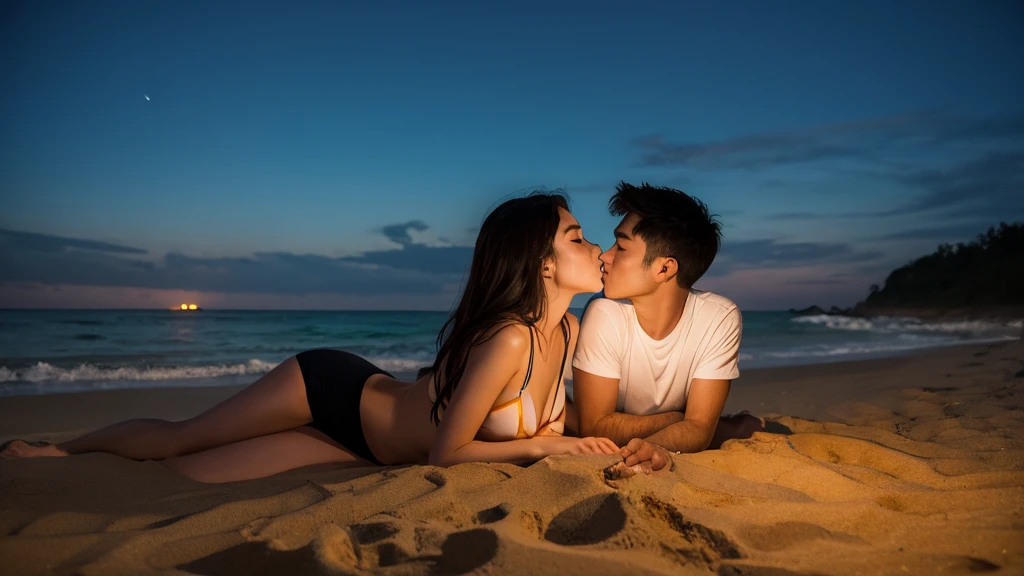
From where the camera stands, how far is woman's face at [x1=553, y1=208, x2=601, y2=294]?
10.6 ft

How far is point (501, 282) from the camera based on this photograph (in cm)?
315

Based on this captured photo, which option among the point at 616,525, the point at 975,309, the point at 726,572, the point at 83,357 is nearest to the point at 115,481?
the point at 616,525

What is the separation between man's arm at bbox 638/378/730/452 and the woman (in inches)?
19.0

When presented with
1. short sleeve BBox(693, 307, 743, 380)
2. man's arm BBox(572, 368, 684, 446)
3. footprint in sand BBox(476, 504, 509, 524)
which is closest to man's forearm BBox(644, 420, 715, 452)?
man's arm BBox(572, 368, 684, 446)

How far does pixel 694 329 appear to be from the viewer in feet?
11.9

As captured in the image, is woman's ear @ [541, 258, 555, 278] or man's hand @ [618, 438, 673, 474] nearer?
man's hand @ [618, 438, 673, 474]

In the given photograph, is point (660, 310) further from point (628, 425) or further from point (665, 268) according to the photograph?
point (628, 425)

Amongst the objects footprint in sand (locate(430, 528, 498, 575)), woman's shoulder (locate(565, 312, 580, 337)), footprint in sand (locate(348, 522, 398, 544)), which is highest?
woman's shoulder (locate(565, 312, 580, 337))

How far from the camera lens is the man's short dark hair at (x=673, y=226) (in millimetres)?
3506

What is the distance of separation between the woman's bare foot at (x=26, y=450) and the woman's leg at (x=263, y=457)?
646 mm

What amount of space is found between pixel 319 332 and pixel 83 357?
1119 centimetres

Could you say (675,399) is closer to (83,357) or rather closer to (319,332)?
(83,357)

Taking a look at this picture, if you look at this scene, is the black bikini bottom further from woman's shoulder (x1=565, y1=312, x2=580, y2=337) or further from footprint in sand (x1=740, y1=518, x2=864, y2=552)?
footprint in sand (x1=740, y1=518, x2=864, y2=552)

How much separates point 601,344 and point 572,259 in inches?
24.7
